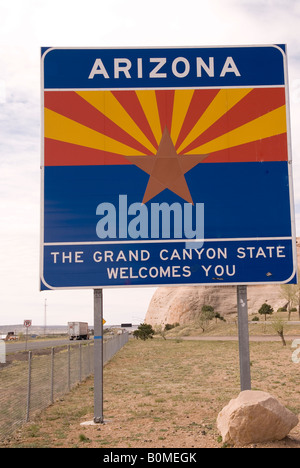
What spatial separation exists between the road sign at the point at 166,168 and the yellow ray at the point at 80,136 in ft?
0.07

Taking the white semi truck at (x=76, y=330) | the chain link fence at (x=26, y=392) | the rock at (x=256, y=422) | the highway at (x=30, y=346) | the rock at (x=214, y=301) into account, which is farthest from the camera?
the rock at (x=214, y=301)

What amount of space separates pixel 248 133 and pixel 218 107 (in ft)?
2.70

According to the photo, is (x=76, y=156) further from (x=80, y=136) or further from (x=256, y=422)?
(x=256, y=422)

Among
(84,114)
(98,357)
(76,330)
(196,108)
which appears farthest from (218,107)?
(76,330)

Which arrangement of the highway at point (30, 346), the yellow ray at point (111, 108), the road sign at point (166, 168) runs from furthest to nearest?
the highway at point (30, 346) < the yellow ray at point (111, 108) < the road sign at point (166, 168)

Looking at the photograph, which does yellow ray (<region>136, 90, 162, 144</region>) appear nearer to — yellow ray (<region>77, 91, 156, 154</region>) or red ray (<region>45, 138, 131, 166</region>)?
yellow ray (<region>77, 91, 156, 154</region>)

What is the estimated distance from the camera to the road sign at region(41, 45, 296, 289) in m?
9.82

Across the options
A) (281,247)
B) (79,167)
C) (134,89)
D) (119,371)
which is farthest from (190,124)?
(119,371)

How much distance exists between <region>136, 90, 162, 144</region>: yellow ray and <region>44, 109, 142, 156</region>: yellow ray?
0.58m

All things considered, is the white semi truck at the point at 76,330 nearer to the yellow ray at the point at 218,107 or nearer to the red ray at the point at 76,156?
the red ray at the point at 76,156

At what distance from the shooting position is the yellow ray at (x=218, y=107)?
33.1 feet

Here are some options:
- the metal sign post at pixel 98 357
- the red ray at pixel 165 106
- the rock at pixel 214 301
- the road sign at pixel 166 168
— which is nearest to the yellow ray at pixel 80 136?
the road sign at pixel 166 168

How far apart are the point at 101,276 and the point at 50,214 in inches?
65.4

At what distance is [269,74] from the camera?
33.8ft
